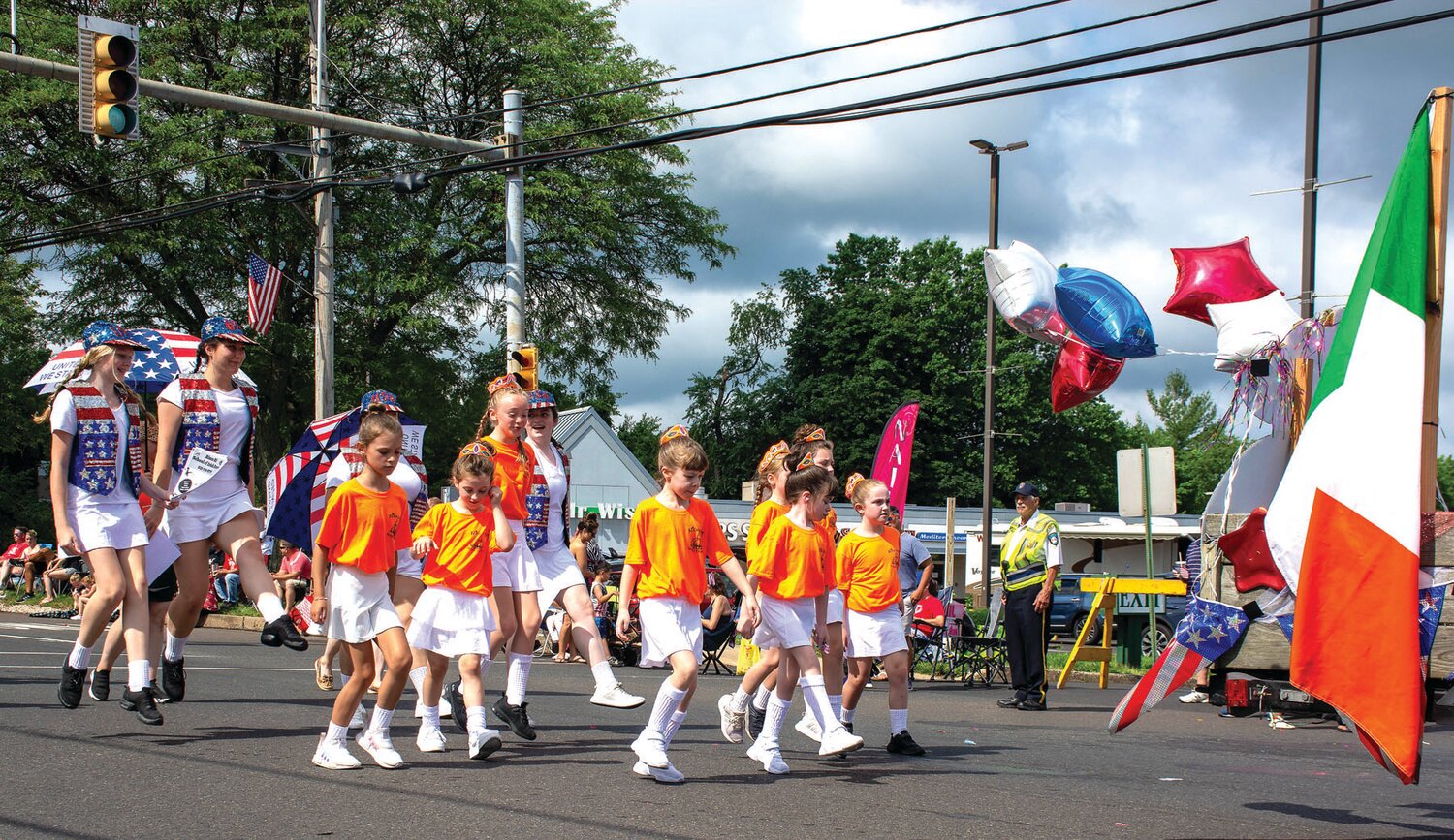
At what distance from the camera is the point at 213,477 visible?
25.4 feet

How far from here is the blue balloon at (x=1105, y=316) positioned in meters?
10.3

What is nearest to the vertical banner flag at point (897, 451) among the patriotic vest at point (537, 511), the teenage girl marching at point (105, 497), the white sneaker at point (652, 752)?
the patriotic vest at point (537, 511)

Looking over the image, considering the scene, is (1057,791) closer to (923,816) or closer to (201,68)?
(923,816)

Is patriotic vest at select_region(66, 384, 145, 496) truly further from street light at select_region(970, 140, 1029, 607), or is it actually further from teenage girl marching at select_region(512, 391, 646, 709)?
street light at select_region(970, 140, 1029, 607)

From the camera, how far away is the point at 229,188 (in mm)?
28391

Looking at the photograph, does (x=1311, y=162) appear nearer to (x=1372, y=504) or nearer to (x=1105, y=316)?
(x=1105, y=316)

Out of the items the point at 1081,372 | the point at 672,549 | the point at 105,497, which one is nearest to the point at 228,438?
the point at 105,497

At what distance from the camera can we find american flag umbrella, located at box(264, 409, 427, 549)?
936cm

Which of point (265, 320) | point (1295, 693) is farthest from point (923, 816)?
point (265, 320)

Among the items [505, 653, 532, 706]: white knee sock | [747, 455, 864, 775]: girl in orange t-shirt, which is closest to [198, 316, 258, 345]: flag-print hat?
[505, 653, 532, 706]: white knee sock

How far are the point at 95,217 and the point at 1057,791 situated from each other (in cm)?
2692

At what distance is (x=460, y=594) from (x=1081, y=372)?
5750mm

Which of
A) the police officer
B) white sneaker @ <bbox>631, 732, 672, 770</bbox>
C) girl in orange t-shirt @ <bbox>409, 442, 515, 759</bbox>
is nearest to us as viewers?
white sneaker @ <bbox>631, 732, 672, 770</bbox>

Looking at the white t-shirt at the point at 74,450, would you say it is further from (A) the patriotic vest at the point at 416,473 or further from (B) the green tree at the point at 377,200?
(B) the green tree at the point at 377,200
